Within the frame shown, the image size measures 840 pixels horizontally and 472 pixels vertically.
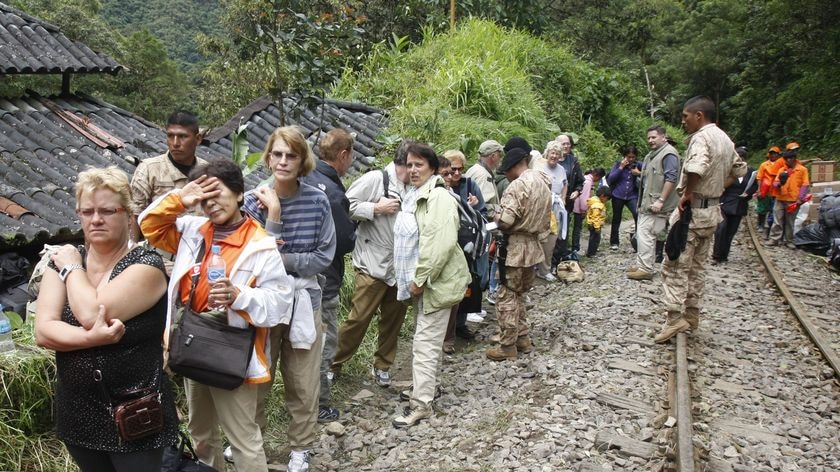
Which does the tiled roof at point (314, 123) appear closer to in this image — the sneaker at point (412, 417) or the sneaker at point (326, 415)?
the sneaker at point (326, 415)

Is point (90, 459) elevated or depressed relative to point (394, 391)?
elevated

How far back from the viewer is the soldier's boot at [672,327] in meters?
6.23

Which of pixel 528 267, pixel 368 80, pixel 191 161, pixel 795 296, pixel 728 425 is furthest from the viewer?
pixel 368 80

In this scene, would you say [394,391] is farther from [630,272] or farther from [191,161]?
[630,272]

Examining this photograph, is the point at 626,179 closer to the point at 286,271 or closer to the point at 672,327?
the point at 672,327

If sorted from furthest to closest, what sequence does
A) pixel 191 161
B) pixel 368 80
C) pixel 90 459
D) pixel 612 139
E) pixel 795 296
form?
pixel 612 139 < pixel 368 80 < pixel 795 296 < pixel 191 161 < pixel 90 459

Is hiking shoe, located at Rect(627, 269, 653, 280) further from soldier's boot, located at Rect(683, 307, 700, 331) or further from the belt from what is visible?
the belt

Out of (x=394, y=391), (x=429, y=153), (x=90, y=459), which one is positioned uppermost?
(x=429, y=153)

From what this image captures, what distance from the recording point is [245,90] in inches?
762

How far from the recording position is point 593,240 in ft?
34.4

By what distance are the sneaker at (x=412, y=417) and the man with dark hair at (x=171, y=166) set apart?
2299 millimetres

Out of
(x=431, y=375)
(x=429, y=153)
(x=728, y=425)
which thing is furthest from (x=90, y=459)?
(x=728, y=425)

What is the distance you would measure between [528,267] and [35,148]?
5.61 m

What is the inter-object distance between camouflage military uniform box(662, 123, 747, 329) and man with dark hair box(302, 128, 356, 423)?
3284 millimetres
